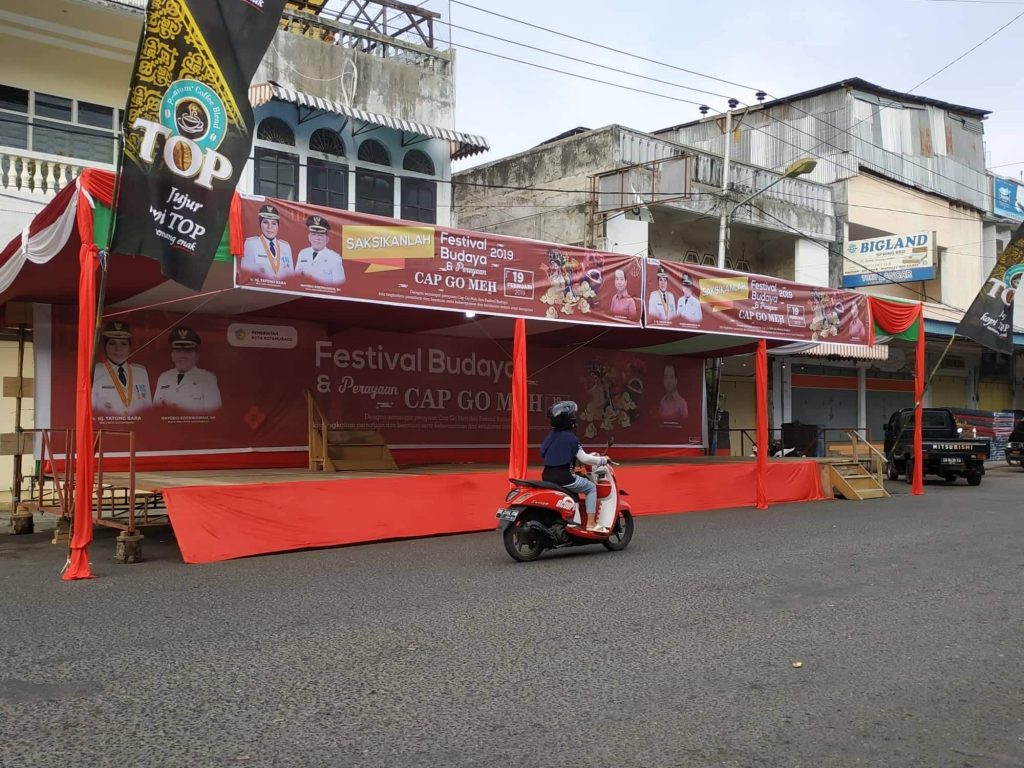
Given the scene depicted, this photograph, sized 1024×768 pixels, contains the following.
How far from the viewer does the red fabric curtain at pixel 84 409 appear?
790 cm

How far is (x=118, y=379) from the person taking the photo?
1187 centimetres

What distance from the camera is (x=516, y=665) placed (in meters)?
5.17

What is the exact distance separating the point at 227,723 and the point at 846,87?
29.2 meters

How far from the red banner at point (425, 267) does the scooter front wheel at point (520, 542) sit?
288 centimetres

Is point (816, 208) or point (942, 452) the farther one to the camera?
point (816, 208)

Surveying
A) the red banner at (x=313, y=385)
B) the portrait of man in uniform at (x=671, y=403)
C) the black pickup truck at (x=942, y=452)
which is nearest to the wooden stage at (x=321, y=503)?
the red banner at (x=313, y=385)

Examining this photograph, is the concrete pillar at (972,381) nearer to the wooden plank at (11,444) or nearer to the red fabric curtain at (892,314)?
the red fabric curtain at (892,314)

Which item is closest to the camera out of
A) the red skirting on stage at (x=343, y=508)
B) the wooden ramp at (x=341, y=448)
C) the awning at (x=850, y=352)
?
the red skirting on stage at (x=343, y=508)

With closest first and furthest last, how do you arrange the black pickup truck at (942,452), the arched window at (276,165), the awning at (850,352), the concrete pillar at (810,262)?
the arched window at (276,165)
the black pickup truck at (942,452)
the awning at (850,352)
the concrete pillar at (810,262)

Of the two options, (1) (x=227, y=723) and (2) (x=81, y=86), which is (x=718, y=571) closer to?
(1) (x=227, y=723)

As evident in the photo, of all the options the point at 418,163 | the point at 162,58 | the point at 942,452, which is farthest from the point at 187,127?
the point at 942,452

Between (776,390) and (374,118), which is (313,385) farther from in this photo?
(776,390)

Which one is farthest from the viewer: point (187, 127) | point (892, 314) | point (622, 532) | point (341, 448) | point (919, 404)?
point (919, 404)

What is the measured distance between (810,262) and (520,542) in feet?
62.9
